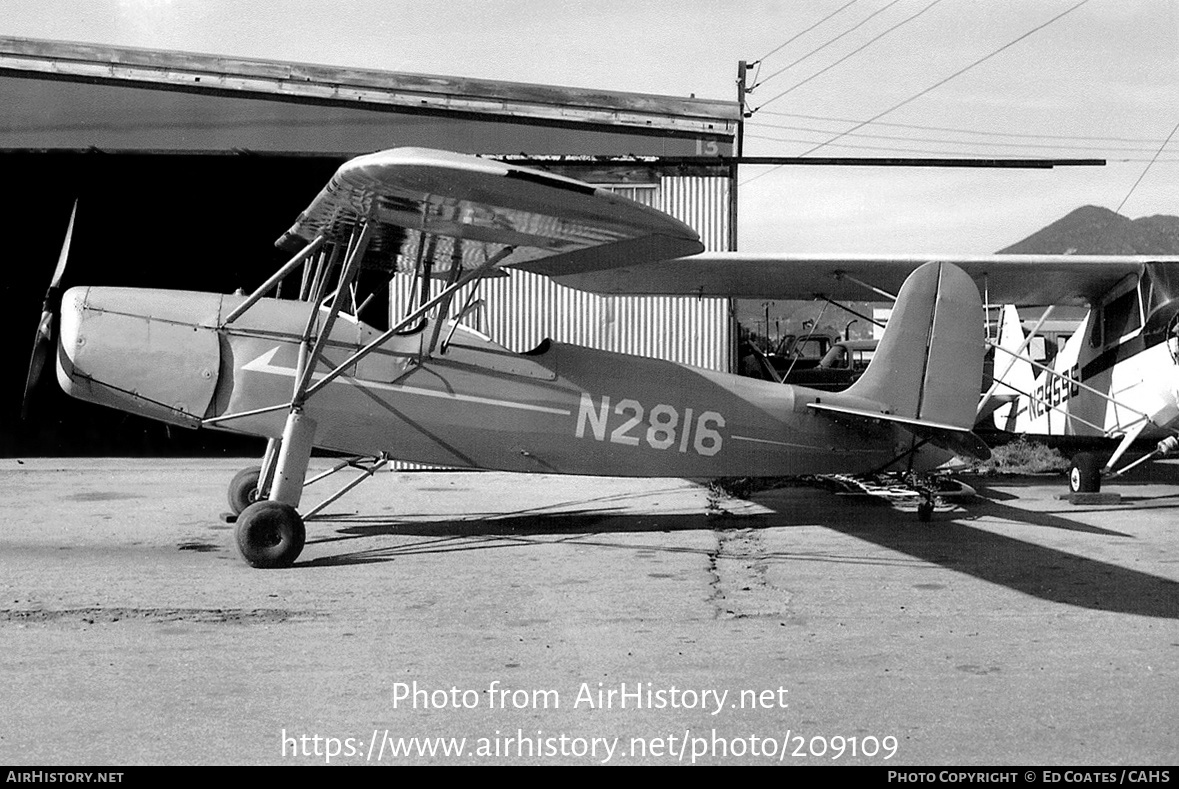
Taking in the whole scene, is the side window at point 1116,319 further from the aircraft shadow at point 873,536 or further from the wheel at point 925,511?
the wheel at point 925,511

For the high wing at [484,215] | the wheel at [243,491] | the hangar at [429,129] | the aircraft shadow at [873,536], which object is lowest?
the aircraft shadow at [873,536]

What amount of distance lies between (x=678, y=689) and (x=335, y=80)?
40.6 ft

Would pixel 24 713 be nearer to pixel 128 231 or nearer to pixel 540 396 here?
pixel 540 396

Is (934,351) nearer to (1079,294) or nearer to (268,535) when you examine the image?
(1079,294)

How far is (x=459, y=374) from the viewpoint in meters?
8.52

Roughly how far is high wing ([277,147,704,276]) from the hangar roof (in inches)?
263

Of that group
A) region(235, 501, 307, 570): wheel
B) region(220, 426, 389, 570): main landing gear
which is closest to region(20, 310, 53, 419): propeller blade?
region(220, 426, 389, 570): main landing gear

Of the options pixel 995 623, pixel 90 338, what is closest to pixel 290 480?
pixel 90 338

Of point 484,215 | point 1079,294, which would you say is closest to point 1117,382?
point 1079,294

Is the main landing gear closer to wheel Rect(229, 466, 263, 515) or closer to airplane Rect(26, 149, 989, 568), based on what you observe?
airplane Rect(26, 149, 989, 568)

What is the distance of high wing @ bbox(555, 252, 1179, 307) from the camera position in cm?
1187

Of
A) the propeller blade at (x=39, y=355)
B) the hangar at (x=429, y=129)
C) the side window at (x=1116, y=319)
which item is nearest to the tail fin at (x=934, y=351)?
the side window at (x=1116, y=319)


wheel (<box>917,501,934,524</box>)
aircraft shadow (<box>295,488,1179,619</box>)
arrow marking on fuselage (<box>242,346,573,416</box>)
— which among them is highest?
arrow marking on fuselage (<box>242,346,573,416</box>)

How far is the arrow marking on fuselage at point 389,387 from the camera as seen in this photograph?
8086mm
